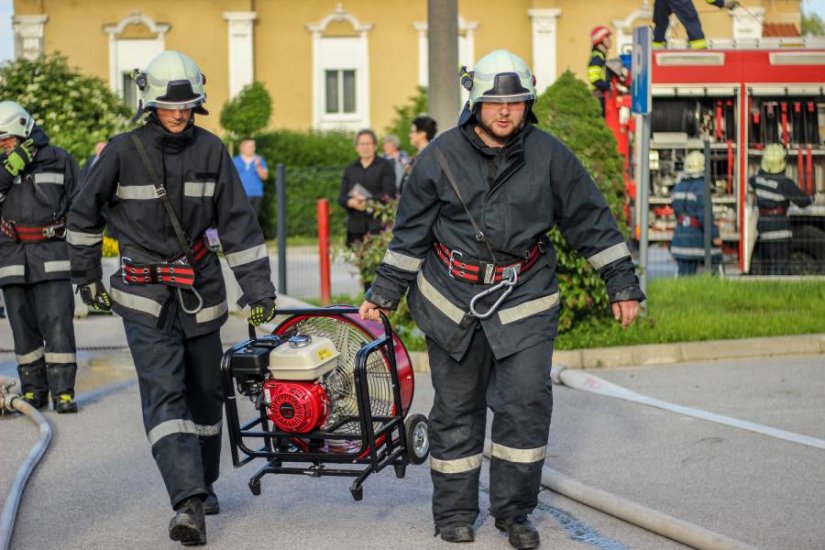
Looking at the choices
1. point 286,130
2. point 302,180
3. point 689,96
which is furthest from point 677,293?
point 286,130

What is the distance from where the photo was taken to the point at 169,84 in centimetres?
610

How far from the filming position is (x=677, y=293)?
1355 cm

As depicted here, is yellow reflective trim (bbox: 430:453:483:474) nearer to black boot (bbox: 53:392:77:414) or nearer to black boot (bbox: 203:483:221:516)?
→ black boot (bbox: 203:483:221:516)

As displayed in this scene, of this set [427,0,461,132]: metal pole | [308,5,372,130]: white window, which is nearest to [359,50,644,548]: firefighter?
[427,0,461,132]: metal pole

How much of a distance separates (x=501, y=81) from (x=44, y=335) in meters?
4.54

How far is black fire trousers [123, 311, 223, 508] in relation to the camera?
605cm

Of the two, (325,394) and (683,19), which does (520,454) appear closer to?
(325,394)

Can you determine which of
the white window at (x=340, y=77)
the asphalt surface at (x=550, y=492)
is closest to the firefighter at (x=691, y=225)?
the asphalt surface at (x=550, y=492)

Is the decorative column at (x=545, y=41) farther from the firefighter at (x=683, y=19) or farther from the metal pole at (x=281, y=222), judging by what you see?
the metal pole at (x=281, y=222)

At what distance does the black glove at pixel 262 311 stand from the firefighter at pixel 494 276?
0.43m

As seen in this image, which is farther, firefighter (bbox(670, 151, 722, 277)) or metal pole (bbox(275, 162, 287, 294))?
firefighter (bbox(670, 151, 722, 277))

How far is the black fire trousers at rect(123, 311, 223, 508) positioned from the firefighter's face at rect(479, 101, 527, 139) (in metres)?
1.54

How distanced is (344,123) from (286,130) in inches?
83.7

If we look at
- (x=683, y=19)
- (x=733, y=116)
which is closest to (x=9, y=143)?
(x=733, y=116)
